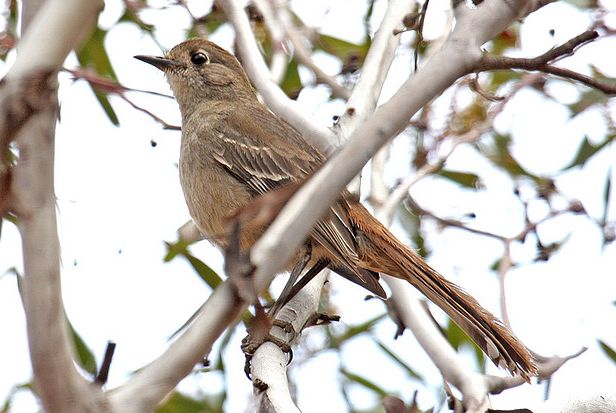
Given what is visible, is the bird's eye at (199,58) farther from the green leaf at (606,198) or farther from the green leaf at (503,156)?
the green leaf at (606,198)

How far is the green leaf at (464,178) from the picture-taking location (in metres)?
5.54

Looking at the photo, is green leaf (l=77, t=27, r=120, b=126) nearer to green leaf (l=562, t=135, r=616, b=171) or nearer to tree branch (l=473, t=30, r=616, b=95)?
green leaf (l=562, t=135, r=616, b=171)

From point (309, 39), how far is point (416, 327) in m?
2.07

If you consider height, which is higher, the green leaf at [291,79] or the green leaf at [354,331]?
the green leaf at [291,79]

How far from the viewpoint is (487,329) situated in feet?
13.2

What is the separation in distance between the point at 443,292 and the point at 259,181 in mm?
1151

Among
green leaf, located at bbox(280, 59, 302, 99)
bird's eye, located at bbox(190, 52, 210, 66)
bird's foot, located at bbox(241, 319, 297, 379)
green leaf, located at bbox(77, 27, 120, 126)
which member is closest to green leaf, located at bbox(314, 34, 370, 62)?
green leaf, located at bbox(280, 59, 302, 99)

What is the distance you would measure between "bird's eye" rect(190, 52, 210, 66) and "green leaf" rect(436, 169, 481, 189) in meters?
1.47

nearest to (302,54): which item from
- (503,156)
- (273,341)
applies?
(503,156)

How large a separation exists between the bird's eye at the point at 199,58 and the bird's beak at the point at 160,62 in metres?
0.08

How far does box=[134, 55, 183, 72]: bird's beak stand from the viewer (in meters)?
5.40

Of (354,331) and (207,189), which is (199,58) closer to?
(207,189)

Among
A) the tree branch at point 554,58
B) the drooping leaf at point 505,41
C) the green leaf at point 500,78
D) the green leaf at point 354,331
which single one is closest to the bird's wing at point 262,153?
the green leaf at point 354,331

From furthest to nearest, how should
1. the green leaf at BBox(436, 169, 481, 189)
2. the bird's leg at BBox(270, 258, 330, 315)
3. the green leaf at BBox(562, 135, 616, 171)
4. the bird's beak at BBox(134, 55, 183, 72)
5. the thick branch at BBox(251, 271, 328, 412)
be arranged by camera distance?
the green leaf at BBox(436, 169, 481, 189)
the bird's beak at BBox(134, 55, 183, 72)
the green leaf at BBox(562, 135, 616, 171)
the bird's leg at BBox(270, 258, 330, 315)
the thick branch at BBox(251, 271, 328, 412)
